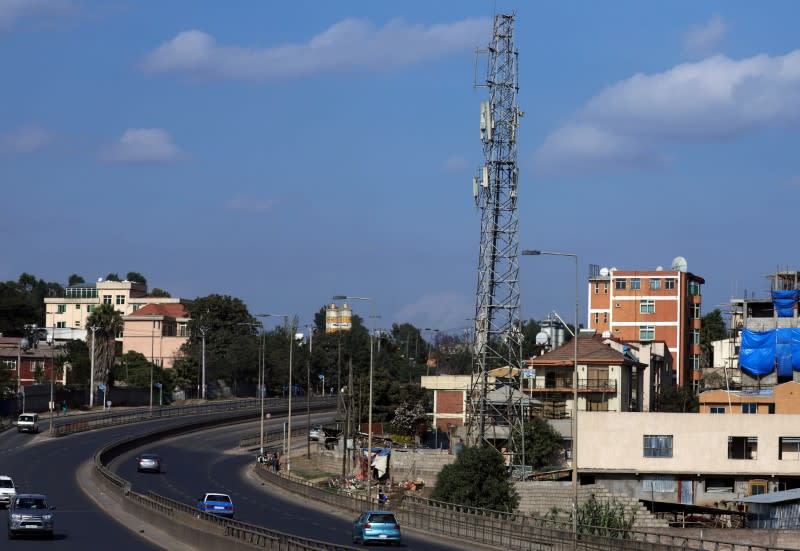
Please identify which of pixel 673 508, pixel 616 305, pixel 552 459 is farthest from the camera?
pixel 616 305

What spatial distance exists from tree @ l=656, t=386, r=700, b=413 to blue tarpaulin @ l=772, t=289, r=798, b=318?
11661mm

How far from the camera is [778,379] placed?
117m

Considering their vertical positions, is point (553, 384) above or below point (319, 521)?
above

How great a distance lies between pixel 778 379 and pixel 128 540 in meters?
77.8

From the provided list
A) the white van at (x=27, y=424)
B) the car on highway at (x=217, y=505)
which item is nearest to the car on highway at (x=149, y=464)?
the white van at (x=27, y=424)

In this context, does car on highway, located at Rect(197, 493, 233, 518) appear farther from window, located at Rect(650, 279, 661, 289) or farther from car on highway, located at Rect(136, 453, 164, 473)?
window, located at Rect(650, 279, 661, 289)

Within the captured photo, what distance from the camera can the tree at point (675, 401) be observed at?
420 ft

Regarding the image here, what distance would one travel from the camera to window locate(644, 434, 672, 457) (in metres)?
90.1

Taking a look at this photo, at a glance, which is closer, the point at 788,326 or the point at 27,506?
the point at 27,506

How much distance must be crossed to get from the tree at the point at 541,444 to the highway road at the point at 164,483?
756 inches

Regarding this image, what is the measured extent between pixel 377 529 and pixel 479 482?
23.2 metres

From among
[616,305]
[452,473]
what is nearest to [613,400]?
[452,473]

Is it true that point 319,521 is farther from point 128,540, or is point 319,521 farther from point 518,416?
point 518,416

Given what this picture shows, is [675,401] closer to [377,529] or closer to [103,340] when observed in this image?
[103,340]
